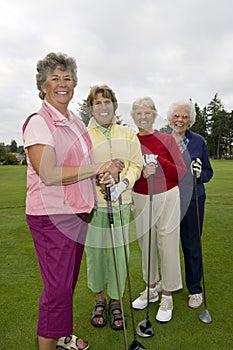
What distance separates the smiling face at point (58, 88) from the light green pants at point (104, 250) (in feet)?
2.80

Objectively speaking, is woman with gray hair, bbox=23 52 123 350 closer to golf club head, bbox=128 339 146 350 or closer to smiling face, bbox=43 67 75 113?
smiling face, bbox=43 67 75 113

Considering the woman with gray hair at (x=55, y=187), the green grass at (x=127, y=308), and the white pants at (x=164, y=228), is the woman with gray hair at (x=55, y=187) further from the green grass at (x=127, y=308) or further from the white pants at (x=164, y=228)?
the white pants at (x=164, y=228)

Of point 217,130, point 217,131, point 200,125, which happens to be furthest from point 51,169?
point 217,130

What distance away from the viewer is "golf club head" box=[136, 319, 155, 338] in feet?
7.12

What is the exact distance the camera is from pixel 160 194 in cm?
243

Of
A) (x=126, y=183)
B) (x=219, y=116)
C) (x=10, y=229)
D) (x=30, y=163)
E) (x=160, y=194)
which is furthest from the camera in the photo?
(x=219, y=116)

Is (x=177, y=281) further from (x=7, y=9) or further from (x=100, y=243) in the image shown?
(x=7, y=9)

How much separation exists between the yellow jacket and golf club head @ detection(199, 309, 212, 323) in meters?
1.06

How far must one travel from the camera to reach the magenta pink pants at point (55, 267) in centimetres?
164

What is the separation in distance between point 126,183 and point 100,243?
599 mm

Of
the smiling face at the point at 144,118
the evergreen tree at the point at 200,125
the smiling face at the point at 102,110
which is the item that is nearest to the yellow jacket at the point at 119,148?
the smiling face at the point at 102,110

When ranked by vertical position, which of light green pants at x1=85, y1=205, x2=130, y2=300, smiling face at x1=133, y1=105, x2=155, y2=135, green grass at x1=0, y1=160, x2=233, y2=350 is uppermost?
smiling face at x1=133, y1=105, x2=155, y2=135

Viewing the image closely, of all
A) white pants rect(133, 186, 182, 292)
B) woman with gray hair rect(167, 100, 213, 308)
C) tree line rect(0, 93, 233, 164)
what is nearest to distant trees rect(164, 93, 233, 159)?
tree line rect(0, 93, 233, 164)

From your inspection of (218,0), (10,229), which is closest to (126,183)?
(10,229)
